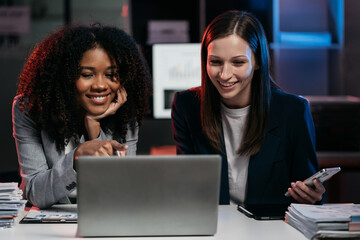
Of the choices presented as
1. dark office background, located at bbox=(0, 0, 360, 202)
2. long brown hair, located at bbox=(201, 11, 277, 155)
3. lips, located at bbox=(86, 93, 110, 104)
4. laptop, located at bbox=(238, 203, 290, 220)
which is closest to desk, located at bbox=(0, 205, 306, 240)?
laptop, located at bbox=(238, 203, 290, 220)

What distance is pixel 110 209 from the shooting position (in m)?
1.28

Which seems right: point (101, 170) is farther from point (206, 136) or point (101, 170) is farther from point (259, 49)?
point (259, 49)

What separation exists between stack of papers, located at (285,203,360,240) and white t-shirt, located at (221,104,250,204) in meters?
0.43

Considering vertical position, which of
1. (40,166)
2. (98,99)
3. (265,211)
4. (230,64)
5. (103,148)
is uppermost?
(230,64)

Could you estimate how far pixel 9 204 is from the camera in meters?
1.50

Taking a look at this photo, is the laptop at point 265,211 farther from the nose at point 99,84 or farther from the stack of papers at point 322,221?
the nose at point 99,84

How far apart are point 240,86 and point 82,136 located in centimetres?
61

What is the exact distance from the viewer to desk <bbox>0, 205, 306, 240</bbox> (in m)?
1.35

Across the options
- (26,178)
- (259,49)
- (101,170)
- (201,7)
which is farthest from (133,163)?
(201,7)

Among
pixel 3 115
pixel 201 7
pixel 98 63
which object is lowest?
pixel 3 115

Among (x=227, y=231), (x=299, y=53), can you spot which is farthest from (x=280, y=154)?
(x=299, y=53)

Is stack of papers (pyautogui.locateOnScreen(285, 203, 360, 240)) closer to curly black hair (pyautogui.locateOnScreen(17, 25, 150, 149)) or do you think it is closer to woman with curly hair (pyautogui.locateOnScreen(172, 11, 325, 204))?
woman with curly hair (pyautogui.locateOnScreen(172, 11, 325, 204))

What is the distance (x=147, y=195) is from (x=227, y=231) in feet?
0.86

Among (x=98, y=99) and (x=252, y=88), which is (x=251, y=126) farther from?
(x=98, y=99)
